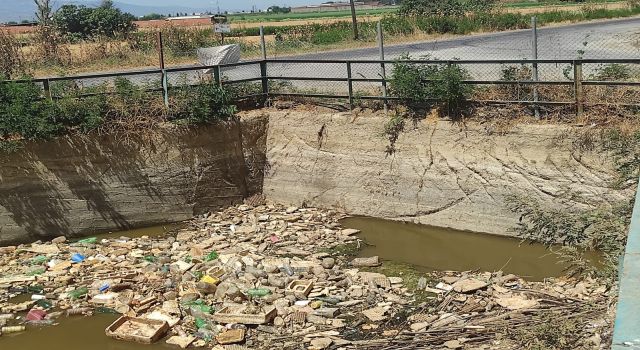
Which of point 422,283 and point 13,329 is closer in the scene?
point 13,329

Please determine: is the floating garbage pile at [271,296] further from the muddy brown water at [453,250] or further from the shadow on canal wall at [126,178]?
the shadow on canal wall at [126,178]

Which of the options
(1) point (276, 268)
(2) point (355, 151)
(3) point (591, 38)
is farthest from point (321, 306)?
(3) point (591, 38)

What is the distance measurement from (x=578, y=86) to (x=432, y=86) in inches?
99.2

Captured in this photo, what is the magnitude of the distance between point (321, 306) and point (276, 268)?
1.44m

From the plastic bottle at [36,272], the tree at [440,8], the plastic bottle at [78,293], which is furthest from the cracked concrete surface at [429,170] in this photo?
the tree at [440,8]

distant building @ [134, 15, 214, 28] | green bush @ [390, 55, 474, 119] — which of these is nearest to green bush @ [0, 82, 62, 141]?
green bush @ [390, 55, 474, 119]

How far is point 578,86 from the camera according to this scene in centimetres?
1076

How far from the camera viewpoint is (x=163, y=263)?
1047 centimetres

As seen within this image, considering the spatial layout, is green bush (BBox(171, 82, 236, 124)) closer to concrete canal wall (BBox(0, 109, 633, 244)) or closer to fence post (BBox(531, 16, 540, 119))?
concrete canal wall (BBox(0, 109, 633, 244))

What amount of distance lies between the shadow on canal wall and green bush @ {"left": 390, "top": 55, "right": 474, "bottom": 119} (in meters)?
3.17

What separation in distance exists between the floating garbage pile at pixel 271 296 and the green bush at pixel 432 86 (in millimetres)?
2921

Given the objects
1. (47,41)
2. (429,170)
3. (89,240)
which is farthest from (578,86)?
(47,41)

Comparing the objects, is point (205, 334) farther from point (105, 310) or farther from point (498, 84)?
point (498, 84)

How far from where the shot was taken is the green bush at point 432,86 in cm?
1170
